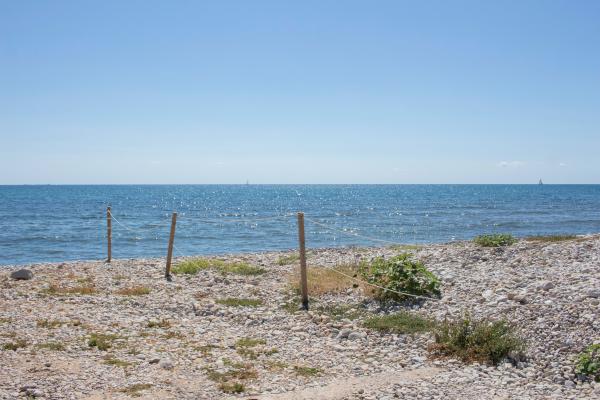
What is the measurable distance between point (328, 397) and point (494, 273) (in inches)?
317

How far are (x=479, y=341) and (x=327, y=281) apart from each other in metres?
6.10

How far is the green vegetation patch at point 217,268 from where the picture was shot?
16609 mm

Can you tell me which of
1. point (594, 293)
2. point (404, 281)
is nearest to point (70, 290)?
point (404, 281)

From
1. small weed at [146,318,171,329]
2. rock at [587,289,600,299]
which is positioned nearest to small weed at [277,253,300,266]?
small weed at [146,318,171,329]

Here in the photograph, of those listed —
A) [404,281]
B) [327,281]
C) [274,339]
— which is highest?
[404,281]

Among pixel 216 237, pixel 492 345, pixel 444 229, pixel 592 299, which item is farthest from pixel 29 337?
pixel 444 229

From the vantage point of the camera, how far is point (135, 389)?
7.13 m

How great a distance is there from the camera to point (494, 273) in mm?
13469

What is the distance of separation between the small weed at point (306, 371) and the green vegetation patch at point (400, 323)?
235cm

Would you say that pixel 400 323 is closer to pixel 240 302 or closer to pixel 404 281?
pixel 404 281

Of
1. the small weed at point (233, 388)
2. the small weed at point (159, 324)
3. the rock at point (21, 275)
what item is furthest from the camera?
the rock at point (21, 275)

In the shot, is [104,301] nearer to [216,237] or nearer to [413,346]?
[413,346]

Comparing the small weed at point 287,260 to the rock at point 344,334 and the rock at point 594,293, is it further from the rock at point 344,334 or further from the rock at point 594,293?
the rock at point 594,293

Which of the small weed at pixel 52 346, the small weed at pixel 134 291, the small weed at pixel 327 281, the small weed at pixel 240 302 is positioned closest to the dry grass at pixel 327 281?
the small weed at pixel 327 281
